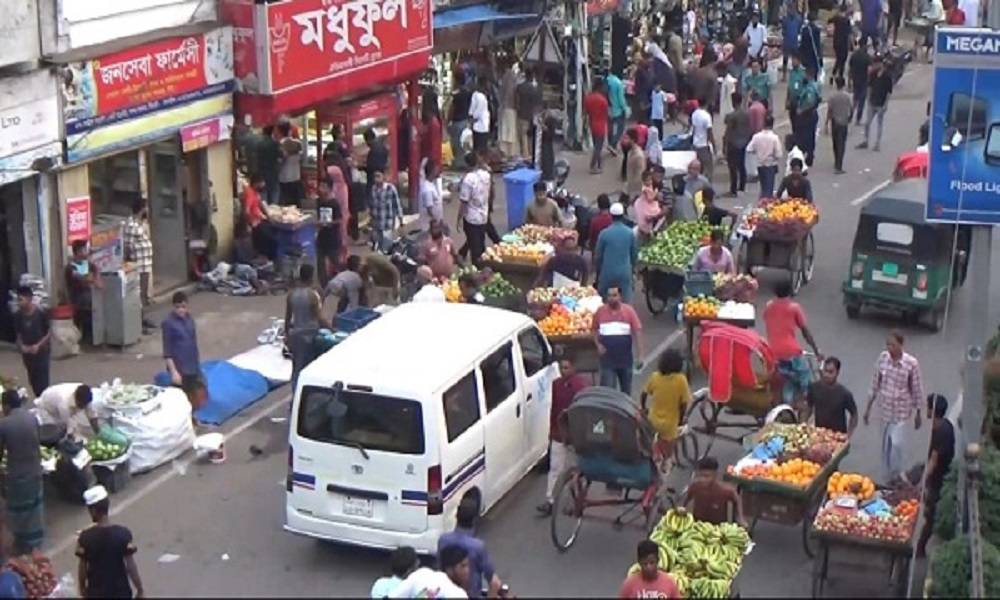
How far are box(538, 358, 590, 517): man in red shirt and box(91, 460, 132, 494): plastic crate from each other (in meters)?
4.00

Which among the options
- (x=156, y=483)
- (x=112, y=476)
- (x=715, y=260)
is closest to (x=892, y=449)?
(x=715, y=260)

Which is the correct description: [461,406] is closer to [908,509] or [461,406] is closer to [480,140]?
[908,509]

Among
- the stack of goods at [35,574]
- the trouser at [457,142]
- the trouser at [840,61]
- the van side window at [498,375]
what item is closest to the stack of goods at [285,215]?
the trouser at [457,142]

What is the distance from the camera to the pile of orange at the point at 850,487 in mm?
13695

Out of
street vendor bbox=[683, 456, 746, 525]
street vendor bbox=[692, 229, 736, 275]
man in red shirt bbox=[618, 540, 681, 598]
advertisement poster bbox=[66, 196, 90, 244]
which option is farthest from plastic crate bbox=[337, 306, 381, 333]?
man in red shirt bbox=[618, 540, 681, 598]

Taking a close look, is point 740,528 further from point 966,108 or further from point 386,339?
point 966,108

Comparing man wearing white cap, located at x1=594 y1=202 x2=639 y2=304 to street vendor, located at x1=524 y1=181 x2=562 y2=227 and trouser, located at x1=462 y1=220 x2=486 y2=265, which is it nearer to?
street vendor, located at x1=524 y1=181 x2=562 y2=227

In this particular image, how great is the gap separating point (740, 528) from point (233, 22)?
1178 centimetres

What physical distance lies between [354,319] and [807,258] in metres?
7.54

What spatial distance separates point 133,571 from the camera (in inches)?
479

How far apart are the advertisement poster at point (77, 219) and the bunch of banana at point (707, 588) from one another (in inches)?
393

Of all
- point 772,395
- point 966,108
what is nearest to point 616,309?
point 772,395

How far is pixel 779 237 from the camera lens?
21.5 meters

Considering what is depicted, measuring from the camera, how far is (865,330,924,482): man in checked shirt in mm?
15219
